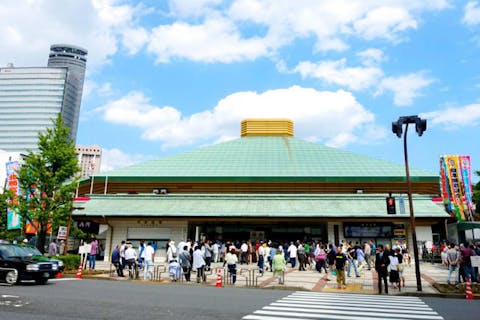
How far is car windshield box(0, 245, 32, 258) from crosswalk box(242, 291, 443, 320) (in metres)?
10.2

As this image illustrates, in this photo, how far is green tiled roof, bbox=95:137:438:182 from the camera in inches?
1240

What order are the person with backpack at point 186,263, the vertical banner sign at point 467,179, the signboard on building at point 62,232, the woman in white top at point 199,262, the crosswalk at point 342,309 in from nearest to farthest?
the crosswalk at point 342,309 < the woman in white top at point 199,262 < the person with backpack at point 186,263 < the signboard on building at point 62,232 < the vertical banner sign at point 467,179

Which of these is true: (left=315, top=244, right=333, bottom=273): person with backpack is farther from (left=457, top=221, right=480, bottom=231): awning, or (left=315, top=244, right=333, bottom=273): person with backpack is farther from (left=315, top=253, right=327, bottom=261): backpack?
(left=457, top=221, right=480, bottom=231): awning

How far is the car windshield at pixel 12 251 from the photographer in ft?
46.3

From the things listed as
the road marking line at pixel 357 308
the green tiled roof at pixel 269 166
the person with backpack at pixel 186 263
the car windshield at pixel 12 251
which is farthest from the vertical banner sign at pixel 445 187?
the car windshield at pixel 12 251

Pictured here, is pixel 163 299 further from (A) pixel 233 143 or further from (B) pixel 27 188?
(A) pixel 233 143

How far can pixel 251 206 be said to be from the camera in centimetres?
2908

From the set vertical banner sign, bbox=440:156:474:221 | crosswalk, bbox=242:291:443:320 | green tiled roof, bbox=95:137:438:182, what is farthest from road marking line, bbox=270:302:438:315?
vertical banner sign, bbox=440:156:474:221

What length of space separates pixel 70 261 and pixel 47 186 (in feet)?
17.7

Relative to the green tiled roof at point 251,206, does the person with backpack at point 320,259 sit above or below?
below

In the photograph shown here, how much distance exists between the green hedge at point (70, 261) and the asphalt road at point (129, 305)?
758cm

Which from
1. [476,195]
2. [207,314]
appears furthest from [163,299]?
[476,195]

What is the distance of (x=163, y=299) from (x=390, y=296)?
861 cm

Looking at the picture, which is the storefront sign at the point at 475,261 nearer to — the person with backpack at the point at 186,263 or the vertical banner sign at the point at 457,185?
the person with backpack at the point at 186,263
